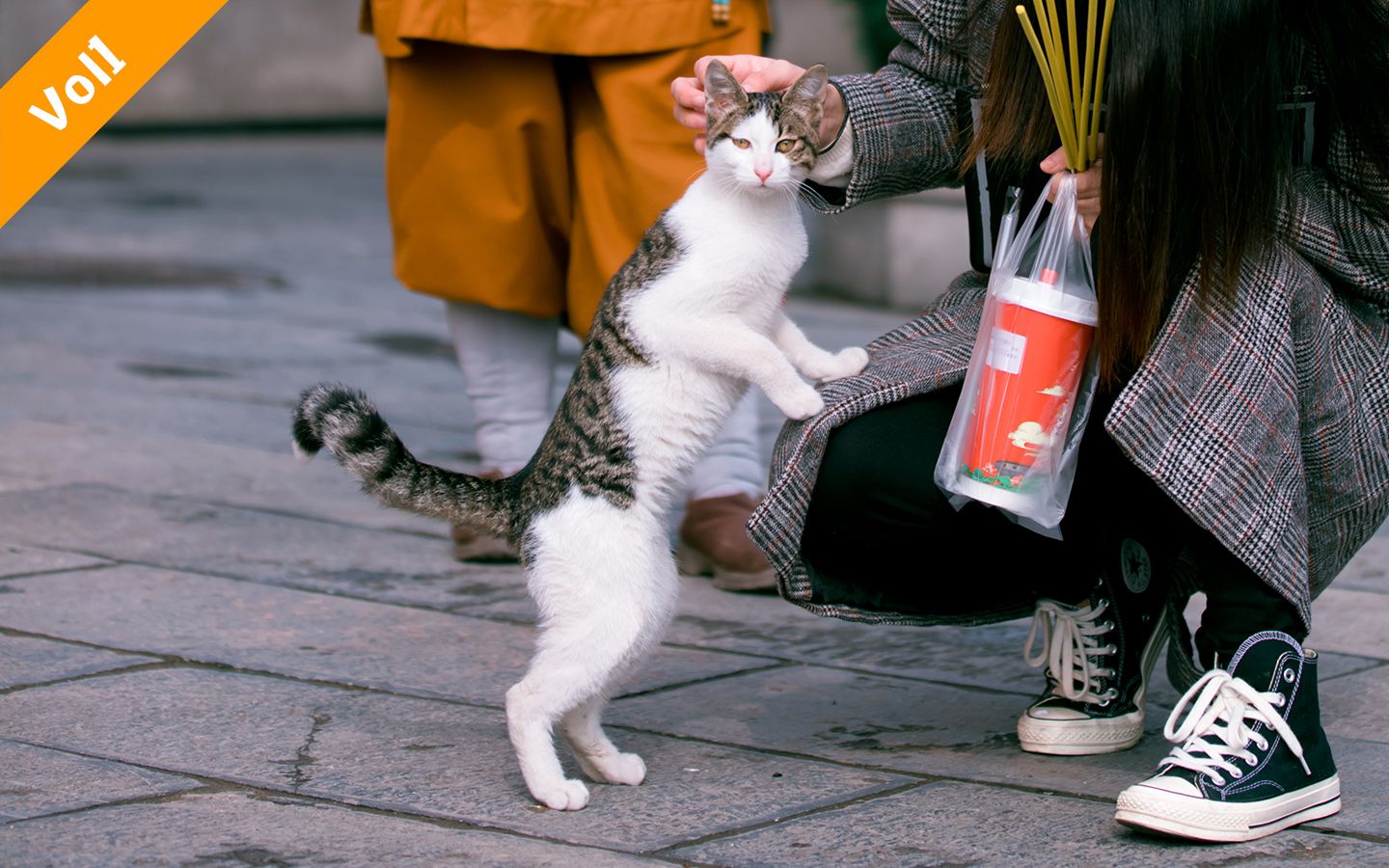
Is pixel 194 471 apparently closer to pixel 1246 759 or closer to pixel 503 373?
pixel 503 373

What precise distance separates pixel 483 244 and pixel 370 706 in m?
1.20

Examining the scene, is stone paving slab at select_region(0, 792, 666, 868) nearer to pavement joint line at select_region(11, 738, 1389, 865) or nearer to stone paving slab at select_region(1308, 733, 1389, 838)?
pavement joint line at select_region(11, 738, 1389, 865)

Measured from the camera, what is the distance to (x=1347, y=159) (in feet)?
8.43

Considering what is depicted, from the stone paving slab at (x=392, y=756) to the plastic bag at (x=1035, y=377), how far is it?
1.69 feet

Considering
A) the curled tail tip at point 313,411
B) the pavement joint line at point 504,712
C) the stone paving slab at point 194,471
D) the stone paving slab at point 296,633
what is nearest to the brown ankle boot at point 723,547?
the stone paving slab at point 296,633

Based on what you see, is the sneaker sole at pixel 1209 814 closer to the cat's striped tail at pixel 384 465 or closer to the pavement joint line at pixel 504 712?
the pavement joint line at pixel 504 712

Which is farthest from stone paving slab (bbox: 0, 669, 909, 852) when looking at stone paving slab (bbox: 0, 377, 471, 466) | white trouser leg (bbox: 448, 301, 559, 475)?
stone paving slab (bbox: 0, 377, 471, 466)

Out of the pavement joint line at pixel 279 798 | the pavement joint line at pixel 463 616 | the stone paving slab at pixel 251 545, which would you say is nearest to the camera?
the pavement joint line at pixel 279 798

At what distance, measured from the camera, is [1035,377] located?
246 cm

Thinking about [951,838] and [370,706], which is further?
[370,706]

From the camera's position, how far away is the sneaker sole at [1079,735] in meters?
2.79

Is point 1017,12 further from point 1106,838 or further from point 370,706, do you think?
point 370,706

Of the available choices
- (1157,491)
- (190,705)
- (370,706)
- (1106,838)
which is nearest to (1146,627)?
(1157,491)

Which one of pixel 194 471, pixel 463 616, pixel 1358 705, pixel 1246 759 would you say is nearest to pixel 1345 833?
pixel 1246 759
